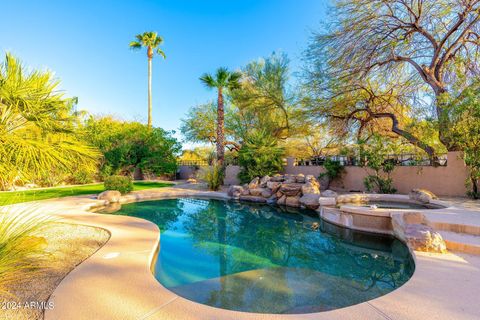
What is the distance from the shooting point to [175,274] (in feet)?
11.0

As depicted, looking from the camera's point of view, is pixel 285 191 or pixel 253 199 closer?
pixel 285 191

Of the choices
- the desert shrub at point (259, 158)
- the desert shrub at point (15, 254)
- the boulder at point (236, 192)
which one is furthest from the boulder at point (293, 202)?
the desert shrub at point (15, 254)

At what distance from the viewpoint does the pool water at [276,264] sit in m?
2.73

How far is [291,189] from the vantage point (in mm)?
8883

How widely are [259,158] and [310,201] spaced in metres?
4.84

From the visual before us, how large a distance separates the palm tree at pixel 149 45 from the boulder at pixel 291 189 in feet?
49.5

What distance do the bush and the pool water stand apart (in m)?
4.25

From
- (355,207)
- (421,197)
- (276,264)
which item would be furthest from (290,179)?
(276,264)

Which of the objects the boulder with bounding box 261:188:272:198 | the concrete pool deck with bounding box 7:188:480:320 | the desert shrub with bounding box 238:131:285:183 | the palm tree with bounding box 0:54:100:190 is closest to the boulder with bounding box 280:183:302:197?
the boulder with bounding box 261:188:272:198

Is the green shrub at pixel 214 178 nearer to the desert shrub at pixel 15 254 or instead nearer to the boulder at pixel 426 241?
the desert shrub at pixel 15 254

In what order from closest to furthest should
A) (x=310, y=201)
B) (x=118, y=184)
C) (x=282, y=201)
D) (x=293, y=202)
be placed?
(x=310, y=201) < (x=293, y=202) < (x=282, y=201) < (x=118, y=184)

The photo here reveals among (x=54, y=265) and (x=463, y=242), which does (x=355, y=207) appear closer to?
(x=463, y=242)

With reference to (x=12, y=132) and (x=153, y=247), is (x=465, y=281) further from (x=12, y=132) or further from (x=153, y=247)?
(x=12, y=132)

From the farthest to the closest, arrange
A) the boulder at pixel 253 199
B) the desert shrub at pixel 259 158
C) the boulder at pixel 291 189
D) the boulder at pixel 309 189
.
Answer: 1. the desert shrub at pixel 259 158
2. the boulder at pixel 253 199
3. the boulder at pixel 291 189
4. the boulder at pixel 309 189
